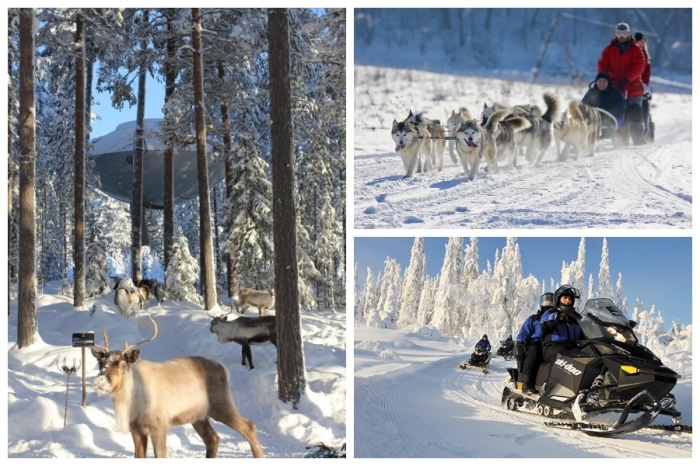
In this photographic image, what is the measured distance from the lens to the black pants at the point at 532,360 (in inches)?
285

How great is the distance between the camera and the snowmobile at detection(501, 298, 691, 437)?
5.99 m

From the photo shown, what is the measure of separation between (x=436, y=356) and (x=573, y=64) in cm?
428

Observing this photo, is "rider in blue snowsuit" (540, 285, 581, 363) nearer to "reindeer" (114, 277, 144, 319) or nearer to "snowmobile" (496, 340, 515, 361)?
"snowmobile" (496, 340, 515, 361)

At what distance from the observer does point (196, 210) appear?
112ft

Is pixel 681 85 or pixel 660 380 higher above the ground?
pixel 681 85

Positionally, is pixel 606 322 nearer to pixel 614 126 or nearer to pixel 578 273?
pixel 578 273

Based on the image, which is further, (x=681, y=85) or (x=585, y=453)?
(x=681, y=85)

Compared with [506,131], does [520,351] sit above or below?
below

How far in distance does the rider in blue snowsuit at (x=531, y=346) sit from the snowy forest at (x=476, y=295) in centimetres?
24

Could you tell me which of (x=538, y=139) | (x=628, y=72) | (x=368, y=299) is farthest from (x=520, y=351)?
(x=628, y=72)

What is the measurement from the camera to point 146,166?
744 inches

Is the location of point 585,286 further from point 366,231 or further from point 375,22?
point 375,22

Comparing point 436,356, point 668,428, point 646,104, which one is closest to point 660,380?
point 668,428

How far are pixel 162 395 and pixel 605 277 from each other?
4.72 metres
